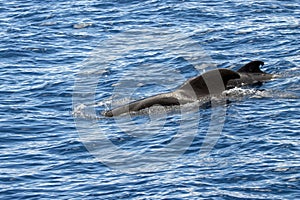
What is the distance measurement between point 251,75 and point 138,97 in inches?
141

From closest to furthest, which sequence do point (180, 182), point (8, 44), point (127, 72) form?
point (180, 182), point (127, 72), point (8, 44)

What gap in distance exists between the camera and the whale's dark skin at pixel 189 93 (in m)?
23.5

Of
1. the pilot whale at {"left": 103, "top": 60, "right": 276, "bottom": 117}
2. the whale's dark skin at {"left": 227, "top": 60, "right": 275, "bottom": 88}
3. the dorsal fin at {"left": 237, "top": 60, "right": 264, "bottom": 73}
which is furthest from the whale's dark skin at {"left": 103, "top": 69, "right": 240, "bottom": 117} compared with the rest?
the dorsal fin at {"left": 237, "top": 60, "right": 264, "bottom": 73}

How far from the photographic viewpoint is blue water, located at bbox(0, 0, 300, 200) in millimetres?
18219

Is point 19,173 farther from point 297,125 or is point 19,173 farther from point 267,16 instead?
point 267,16

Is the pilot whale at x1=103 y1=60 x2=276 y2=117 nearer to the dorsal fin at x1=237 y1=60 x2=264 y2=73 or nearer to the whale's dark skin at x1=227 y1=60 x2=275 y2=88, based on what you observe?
the whale's dark skin at x1=227 y1=60 x2=275 y2=88

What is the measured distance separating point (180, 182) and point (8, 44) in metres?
15.9

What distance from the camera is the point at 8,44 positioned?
105 feet

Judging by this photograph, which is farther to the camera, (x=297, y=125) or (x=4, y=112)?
(x=4, y=112)

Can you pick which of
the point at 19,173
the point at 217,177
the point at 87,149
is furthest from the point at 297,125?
the point at 19,173

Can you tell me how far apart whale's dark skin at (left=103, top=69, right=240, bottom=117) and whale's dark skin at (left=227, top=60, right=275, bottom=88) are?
591mm

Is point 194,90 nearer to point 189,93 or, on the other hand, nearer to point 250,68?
point 189,93

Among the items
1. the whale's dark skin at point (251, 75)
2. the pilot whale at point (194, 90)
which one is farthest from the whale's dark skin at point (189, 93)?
the whale's dark skin at point (251, 75)

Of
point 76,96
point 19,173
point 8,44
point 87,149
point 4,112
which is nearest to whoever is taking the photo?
point 19,173
